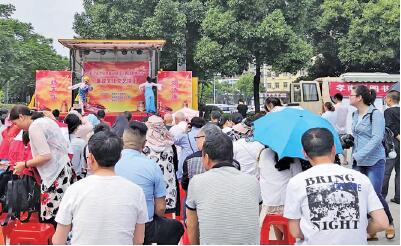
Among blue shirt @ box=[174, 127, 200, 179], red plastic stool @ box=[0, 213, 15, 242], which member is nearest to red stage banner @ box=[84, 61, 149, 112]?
blue shirt @ box=[174, 127, 200, 179]

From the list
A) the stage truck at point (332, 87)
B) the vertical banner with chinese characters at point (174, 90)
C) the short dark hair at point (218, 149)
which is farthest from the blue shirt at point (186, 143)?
the stage truck at point (332, 87)

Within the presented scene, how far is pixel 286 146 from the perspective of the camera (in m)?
4.60

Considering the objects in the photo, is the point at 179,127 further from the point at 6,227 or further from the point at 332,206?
the point at 332,206

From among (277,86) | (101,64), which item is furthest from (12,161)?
(277,86)

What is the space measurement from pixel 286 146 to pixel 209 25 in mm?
20090

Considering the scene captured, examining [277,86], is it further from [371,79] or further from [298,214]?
[298,214]

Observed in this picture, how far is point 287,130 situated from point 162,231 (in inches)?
56.8

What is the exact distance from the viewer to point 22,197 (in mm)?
4973

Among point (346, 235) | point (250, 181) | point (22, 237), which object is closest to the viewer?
point (346, 235)

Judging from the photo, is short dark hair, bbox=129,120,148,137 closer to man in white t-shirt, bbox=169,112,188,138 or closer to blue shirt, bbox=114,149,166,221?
blue shirt, bbox=114,149,166,221

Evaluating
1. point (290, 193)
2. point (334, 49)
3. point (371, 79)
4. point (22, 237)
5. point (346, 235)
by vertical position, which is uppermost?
point (334, 49)

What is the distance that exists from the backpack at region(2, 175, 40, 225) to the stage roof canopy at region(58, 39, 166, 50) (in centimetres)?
1143

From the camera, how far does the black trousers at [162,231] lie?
3854mm

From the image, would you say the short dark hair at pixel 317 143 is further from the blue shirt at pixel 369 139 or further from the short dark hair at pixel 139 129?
the blue shirt at pixel 369 139
